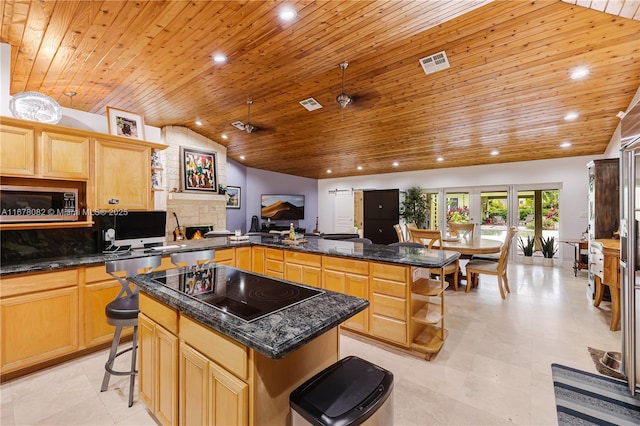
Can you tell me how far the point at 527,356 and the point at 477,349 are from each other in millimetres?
404

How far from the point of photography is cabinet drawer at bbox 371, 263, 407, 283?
250 centimetres

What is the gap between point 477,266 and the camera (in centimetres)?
432

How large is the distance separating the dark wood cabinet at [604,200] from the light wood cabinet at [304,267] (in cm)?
393

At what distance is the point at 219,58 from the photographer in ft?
10.2

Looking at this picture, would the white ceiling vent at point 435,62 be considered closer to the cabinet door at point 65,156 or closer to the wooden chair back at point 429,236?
the wooden chair back at point 429,236

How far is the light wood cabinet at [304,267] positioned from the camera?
3097 millimetres

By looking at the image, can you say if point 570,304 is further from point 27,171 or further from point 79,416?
point 27,171

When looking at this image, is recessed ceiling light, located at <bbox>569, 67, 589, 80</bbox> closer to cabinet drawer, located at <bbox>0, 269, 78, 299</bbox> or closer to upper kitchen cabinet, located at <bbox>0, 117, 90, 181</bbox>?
upper kitchen cabinet, located at <bbox>0, 117, 90, 181</bbox>

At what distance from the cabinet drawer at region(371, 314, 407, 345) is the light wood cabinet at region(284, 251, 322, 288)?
71cm

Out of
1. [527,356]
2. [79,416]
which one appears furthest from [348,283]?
[79,416]

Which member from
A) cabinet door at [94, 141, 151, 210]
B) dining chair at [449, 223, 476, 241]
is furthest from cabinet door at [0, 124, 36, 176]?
dining chair at [449, 223, 476, 241]

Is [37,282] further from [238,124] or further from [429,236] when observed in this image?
[429,236]

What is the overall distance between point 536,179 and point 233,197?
7.91 metres

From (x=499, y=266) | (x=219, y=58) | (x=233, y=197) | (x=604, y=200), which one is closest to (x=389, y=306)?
(x=499, y=266)
